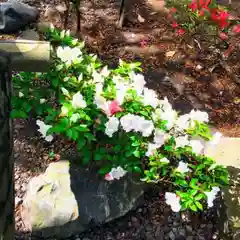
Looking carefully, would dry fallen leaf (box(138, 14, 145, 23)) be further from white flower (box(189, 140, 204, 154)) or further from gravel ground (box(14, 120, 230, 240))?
white flower (box(189, 140, 204, 154))

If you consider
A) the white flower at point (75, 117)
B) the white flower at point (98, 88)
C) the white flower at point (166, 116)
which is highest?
the white flower at point (98, 88)

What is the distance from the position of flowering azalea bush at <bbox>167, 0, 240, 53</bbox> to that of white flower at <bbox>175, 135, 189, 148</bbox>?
240 cm

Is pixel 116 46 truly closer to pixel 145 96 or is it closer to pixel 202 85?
pixel 202 85

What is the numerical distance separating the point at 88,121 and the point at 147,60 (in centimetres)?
284

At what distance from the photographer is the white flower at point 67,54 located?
9.57 ft

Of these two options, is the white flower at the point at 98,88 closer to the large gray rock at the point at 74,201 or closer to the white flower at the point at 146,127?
the white flower at the point at 146,127

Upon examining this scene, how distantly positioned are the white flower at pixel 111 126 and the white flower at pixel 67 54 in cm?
54

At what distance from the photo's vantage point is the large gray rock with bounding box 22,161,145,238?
3.38 metres

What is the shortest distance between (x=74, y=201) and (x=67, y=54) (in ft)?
3.92

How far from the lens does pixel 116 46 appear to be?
5602mm

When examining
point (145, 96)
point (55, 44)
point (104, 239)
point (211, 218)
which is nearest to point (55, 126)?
point (145, 96)

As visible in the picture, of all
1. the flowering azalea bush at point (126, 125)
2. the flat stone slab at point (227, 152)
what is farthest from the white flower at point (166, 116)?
the flat stone slab at point (227, 152)

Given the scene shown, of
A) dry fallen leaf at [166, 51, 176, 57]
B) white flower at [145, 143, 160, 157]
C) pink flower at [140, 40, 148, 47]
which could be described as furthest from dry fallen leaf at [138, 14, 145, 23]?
white flower at [145, 143, 160, 157]

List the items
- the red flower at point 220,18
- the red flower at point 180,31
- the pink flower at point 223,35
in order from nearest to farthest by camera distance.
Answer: the red flower at point 220,18 → the pink flower at point 223,35 → the red flower at point 180,31
